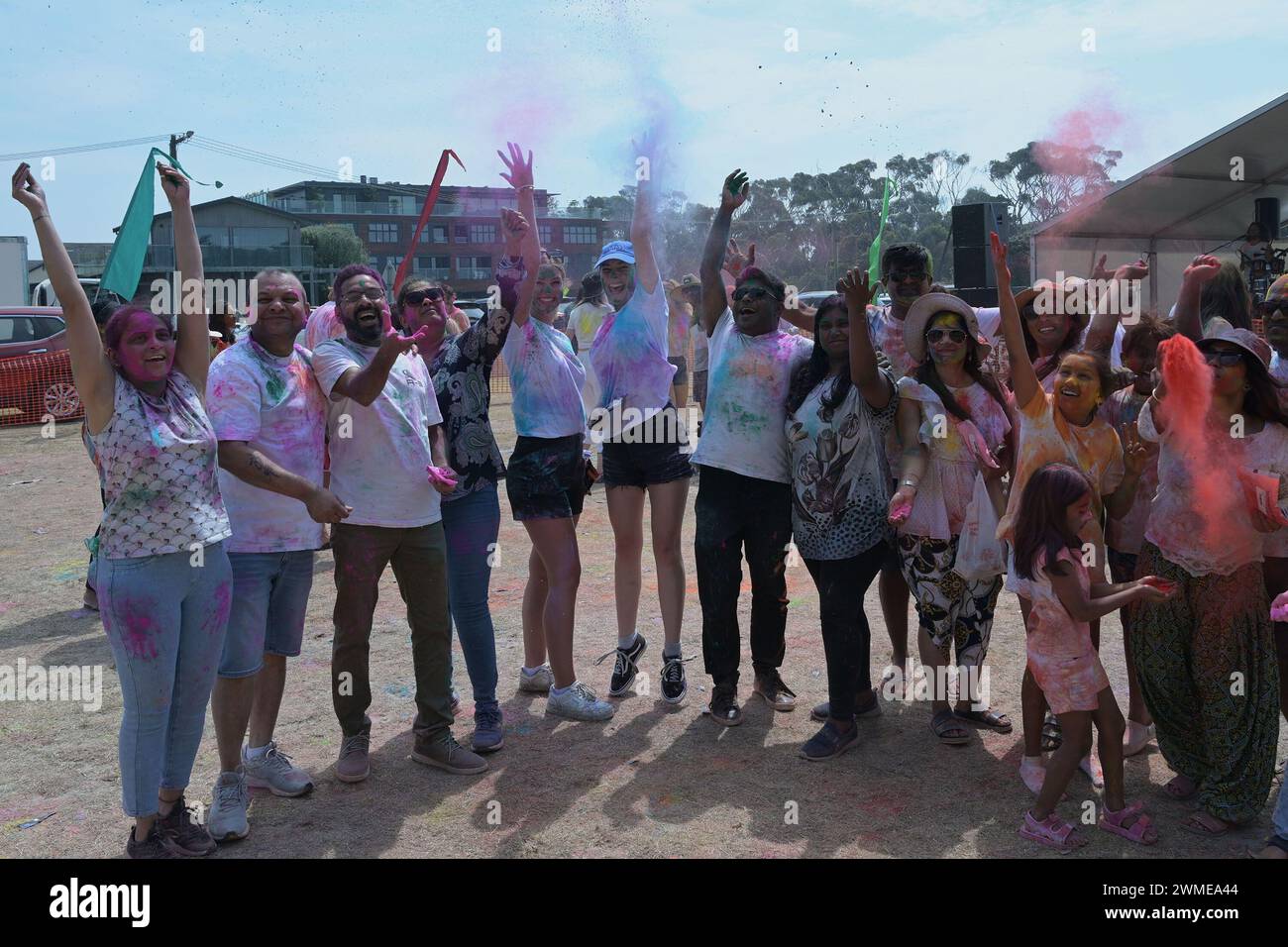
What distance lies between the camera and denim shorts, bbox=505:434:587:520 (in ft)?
16.2

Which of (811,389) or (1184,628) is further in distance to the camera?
(811,389)

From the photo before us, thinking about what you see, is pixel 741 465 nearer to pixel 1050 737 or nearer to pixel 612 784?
pixel 612 784

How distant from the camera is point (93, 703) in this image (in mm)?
5273

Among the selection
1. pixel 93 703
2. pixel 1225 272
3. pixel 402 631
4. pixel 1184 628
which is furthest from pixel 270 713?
pixel 1225 272

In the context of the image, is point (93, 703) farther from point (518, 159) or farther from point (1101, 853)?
point (1101, 853)

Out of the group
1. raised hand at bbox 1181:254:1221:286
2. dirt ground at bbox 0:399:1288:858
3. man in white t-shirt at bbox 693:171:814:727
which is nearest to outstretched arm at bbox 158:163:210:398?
dirt ground at bbox 0:399:1288:858

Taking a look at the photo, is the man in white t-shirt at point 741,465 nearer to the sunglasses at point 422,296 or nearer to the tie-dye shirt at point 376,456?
the sunglasses at point 422,296

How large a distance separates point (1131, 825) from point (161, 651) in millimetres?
3291

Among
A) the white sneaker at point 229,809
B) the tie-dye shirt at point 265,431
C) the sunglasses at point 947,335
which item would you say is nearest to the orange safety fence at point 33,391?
the tie-dye shirt at point 265,431

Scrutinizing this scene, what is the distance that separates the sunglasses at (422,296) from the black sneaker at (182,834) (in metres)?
2.33

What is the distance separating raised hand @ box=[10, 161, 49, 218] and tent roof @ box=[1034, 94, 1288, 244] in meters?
13.4

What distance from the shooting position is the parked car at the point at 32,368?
18.1 metres

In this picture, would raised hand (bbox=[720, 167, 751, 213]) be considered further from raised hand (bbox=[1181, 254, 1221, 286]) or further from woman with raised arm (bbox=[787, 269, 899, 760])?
raised hand (bbox=[1181, 254, 1221, 286])
